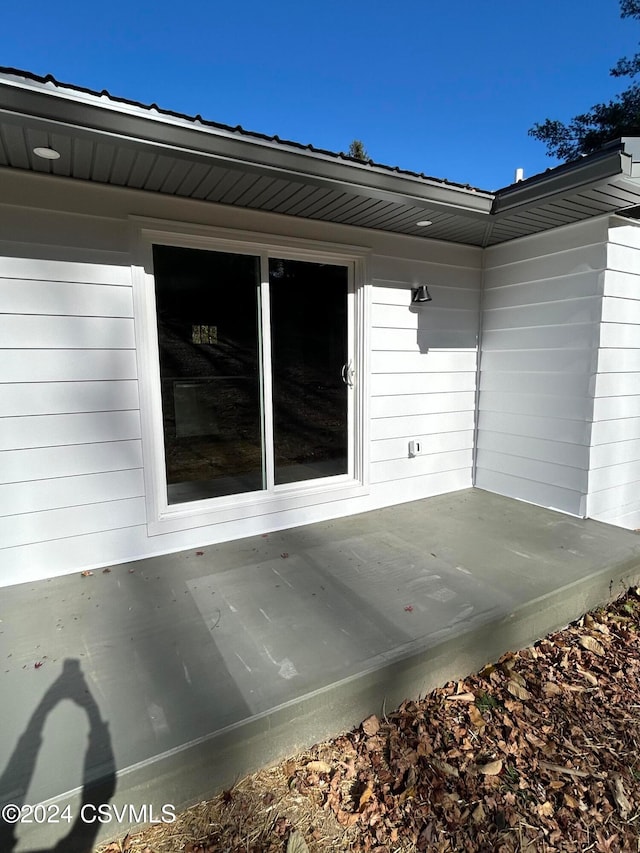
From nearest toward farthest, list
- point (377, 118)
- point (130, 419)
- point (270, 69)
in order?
point (130, 419) → point (270, 69) → point (377, 118)

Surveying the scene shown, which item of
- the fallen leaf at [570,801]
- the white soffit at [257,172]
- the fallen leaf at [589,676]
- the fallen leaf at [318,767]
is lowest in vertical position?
the fallen leaf at [589,676]

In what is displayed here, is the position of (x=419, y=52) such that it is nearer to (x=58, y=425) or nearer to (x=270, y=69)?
(x=270, y=69)

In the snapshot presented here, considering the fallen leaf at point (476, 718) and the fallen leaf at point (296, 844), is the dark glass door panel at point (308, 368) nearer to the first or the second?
the fallen leaf at point (476, 718)

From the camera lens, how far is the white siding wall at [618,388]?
3287 millimetres

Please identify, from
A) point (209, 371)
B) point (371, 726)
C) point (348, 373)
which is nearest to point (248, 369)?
point (209, 371)

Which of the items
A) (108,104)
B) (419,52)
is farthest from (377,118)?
(108,104)

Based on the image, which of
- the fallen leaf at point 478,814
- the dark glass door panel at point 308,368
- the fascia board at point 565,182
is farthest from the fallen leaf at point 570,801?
A: the fascia board at point 565,182

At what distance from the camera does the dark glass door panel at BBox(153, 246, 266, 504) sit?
2.91 meters

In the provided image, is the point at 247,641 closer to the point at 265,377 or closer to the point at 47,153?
the point at 265,377

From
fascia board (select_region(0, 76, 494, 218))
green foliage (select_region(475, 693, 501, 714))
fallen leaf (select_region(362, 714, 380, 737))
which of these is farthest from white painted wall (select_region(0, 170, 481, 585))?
green foliage (select_region(475, 693, 501, 714))

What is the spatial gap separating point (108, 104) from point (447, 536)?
10.1 ft

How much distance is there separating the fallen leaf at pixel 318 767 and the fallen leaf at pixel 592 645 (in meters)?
1.59

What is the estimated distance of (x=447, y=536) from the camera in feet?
10.4

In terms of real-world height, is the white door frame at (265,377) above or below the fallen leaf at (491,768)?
above
